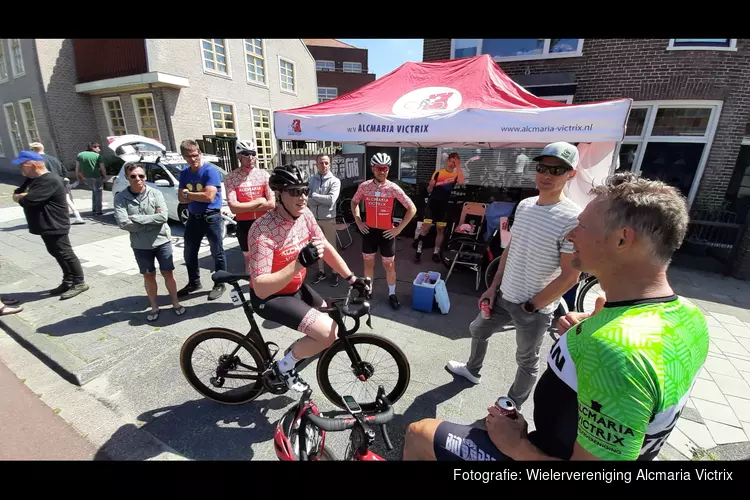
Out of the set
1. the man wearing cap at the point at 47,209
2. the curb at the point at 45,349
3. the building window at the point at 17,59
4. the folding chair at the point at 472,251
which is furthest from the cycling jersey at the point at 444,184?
the building window at the point at 17,59

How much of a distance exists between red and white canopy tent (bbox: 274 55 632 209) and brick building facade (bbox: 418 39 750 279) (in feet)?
11.6

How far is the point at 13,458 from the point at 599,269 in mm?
3913

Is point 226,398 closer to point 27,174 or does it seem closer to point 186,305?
point 186,305

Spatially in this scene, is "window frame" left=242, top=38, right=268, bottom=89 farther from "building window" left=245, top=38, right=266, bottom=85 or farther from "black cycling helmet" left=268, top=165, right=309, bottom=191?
"black cycling helmet" left=268, top=165, right=309, bottom=191

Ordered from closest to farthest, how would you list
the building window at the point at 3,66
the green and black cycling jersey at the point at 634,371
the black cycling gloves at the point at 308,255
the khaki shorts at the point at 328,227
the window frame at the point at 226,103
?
the green and black cycling jersey at the point at 634,371 → the black cycling gloves at the point at 308,255 → the khaki shorts at the point at 328,227 → the window frame at the point at 226,103 → the building window at the point at 3,66

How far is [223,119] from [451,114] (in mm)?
16575

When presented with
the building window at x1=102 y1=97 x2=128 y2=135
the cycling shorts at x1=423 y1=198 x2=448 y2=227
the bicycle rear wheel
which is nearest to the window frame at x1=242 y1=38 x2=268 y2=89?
the building window at x1=102 y1=97 x2=128 y2=135

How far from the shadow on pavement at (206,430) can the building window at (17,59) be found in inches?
880

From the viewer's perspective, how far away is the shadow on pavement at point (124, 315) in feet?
12.4

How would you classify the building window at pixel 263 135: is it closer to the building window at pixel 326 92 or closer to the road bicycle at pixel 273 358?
the building window at pixel 326 92

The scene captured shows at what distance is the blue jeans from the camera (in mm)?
4324

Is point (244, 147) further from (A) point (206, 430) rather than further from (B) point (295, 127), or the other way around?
(A) point (206, 430)

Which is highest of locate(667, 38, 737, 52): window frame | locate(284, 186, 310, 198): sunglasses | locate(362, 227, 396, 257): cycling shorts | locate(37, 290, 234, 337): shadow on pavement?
locate(667, 38, 737, 52): window frame

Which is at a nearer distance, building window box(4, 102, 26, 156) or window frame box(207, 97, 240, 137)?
window frame box(207, 97, 240, 137)
